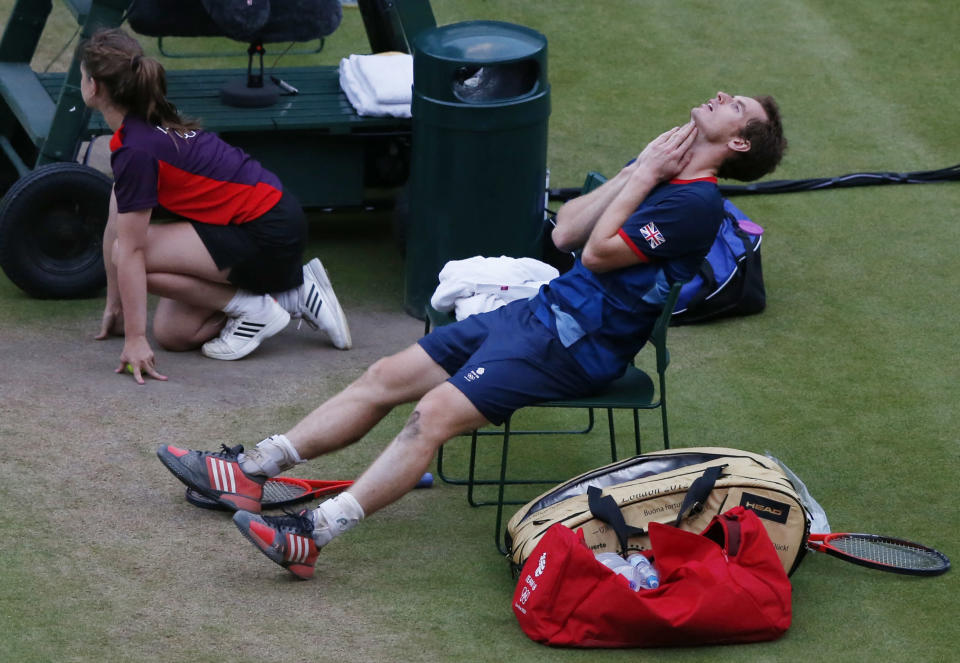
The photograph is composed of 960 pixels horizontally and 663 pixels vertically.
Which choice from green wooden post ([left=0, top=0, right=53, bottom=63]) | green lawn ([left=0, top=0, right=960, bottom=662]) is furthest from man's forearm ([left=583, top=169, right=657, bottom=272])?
green wooden post ([left=0, top=0, right=53, bottom=63])

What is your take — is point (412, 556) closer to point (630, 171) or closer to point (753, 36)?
point (630, 171)

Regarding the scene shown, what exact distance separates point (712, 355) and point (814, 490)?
3.62 feet

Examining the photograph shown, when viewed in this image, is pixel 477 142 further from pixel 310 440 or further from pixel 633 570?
pixel 633 570

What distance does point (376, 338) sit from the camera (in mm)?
5473

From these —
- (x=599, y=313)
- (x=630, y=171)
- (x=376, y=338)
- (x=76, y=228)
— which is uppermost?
(x=630, y=171)

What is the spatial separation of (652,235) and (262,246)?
183 centimetres

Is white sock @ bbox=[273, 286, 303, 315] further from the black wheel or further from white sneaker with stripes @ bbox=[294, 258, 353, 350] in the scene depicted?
the black wheel

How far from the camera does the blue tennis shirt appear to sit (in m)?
3.80

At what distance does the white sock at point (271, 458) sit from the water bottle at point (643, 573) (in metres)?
1.04

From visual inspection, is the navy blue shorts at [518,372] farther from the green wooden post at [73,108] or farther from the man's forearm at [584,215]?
the green wooden post at [73,108]

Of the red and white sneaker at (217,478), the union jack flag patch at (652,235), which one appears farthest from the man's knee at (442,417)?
the union jack flag patch at (652,235)

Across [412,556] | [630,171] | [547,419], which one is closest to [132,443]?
[412,556]

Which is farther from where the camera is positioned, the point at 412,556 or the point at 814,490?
the point at 814,490

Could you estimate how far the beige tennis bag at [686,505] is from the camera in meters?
3.63
